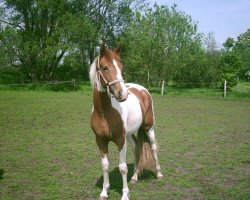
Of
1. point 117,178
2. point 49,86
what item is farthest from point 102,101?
point 49,86

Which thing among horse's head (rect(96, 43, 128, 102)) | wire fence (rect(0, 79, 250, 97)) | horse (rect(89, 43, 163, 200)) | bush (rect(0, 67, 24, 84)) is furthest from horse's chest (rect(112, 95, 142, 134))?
bush (rect(0, 67, 24, 84))

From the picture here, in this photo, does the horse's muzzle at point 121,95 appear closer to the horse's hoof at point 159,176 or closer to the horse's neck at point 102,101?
the horse's neck at point 102,101

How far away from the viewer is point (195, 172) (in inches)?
217

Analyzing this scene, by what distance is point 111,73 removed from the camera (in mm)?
3754

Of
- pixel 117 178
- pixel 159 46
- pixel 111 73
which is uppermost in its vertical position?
pixel 159 46

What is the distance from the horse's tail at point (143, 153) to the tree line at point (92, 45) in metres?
18.8

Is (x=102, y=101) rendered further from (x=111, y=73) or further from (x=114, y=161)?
(x=114, y=161)

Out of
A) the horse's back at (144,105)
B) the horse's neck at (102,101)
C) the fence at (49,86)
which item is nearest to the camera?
the horse's neck at (102,101)

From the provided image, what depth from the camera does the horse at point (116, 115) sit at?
3.78 m

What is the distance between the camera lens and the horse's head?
12.0ft

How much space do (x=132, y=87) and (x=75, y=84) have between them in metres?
21.7

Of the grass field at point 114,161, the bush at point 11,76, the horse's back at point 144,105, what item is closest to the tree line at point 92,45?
the bush at point 11,76

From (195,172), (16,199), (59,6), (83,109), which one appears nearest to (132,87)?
(195,172)

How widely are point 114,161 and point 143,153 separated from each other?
1242 mm
